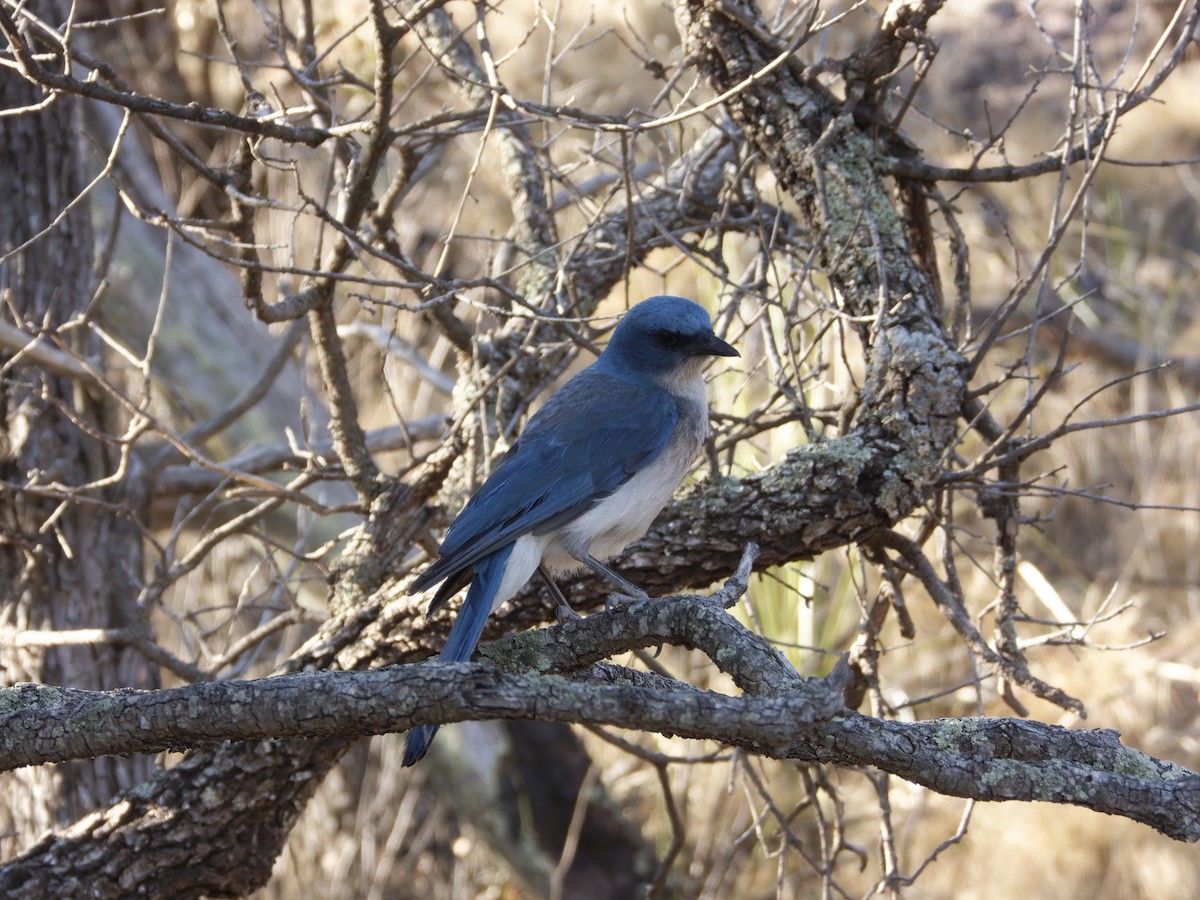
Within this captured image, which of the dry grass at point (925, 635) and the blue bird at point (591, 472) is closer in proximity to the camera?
the blue bird at point (591, 472)

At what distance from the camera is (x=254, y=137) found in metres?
2.92

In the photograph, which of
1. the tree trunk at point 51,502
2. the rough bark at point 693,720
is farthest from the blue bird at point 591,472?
the tree trunk at point 51,502

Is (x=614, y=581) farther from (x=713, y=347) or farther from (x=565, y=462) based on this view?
(x=713, y=347)

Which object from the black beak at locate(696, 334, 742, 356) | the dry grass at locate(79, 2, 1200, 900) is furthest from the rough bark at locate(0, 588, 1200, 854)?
the dry grass at locate(79, 2, 1200, 900)

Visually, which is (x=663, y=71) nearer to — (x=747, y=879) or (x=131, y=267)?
(x=131, y=267)

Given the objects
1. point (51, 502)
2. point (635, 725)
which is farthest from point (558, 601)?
point (51, 502)

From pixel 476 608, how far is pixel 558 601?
0.33m

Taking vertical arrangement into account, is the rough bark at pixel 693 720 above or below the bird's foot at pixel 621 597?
below

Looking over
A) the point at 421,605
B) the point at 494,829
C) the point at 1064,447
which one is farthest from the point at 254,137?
the point at 1064,447

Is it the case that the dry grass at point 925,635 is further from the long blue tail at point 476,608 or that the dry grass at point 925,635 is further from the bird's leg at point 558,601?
the long blue tail at point 476,608

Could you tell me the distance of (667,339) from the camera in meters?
3.57

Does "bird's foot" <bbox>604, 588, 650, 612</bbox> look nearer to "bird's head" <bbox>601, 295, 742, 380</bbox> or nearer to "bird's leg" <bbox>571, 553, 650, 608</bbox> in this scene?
"bird's leg" <bbox>571, 553, 650, 608</bbox>

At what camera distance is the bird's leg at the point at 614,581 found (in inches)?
113

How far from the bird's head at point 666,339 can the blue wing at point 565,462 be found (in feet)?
0.26
